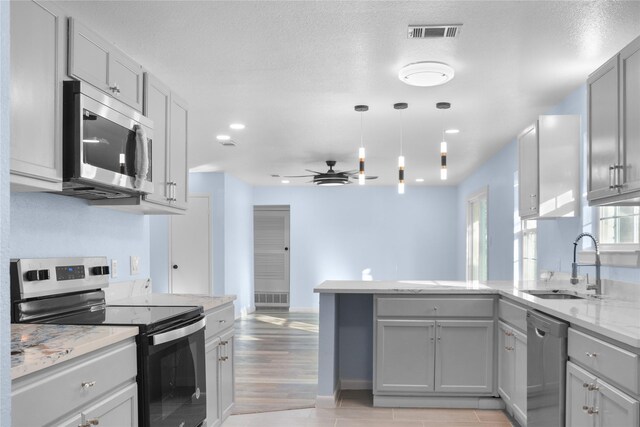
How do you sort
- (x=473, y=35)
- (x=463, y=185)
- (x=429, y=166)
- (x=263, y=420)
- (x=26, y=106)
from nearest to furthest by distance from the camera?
(x=26, y=106) → (x=473, y=35) → (x=263, y=420) → (x=429, y=166) → (x=463, y=185)

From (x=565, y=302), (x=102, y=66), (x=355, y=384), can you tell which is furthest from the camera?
(x=355, y=384)

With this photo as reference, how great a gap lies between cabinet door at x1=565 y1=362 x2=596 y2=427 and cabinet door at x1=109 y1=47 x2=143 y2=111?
2.56 metres

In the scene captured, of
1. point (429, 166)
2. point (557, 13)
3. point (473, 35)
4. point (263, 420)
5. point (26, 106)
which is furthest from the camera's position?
point (429, 166)

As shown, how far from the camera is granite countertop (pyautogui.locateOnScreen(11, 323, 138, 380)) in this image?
4.86ft

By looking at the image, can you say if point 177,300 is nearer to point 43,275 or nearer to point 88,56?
point 43,275

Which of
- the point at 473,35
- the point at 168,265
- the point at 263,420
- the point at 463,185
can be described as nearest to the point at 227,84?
the point at 473,35

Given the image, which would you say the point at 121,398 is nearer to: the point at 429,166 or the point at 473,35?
the point at 473,35

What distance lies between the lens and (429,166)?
293 inches

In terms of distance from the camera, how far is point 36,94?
2008 millimetres

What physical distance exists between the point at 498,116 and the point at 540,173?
908 millimetres

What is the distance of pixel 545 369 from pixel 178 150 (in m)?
2.55

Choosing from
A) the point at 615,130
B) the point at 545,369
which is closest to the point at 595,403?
the point at 545,369

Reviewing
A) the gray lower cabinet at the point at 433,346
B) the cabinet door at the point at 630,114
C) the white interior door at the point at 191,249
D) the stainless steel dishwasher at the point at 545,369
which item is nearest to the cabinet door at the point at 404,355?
the gray lower cabinet at the point at 433,346

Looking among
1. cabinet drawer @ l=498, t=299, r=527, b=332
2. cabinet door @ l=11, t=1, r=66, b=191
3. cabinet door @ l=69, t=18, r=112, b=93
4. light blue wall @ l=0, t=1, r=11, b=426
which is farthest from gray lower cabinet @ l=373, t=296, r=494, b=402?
light blue wall @ l=0, t=1, r=11, b=426
